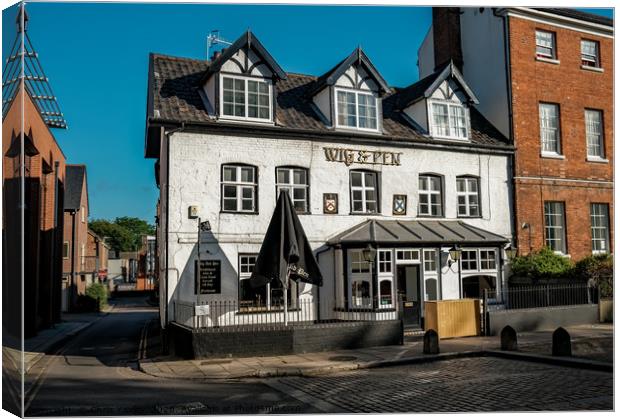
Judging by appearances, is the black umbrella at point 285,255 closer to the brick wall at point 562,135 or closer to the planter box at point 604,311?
the brick wall at point 562,135

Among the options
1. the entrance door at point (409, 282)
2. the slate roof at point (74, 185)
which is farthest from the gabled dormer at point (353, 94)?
the slate roof at point (74, 185)

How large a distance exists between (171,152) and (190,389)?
7198 mm

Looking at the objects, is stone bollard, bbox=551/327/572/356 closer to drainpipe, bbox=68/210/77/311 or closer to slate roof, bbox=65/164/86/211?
slate roof, bbox=65/164/86/211

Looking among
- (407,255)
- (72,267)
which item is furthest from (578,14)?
(72,267)

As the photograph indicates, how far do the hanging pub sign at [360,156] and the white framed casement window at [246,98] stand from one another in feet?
6.95

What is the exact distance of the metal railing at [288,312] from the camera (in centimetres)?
1497

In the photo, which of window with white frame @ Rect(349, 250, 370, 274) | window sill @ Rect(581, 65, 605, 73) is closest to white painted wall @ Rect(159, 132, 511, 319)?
window with white frame @ Rect(349, 250, 370, 274)

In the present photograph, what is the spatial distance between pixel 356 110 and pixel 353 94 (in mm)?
499

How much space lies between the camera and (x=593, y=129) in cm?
1895

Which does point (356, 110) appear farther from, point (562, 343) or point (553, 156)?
point (562, 343)

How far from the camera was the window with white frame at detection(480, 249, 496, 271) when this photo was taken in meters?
17.8

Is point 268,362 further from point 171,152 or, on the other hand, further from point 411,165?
point 411,165

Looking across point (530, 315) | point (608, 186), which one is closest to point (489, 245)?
point (530, 315)

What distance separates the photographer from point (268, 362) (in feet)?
40.7
